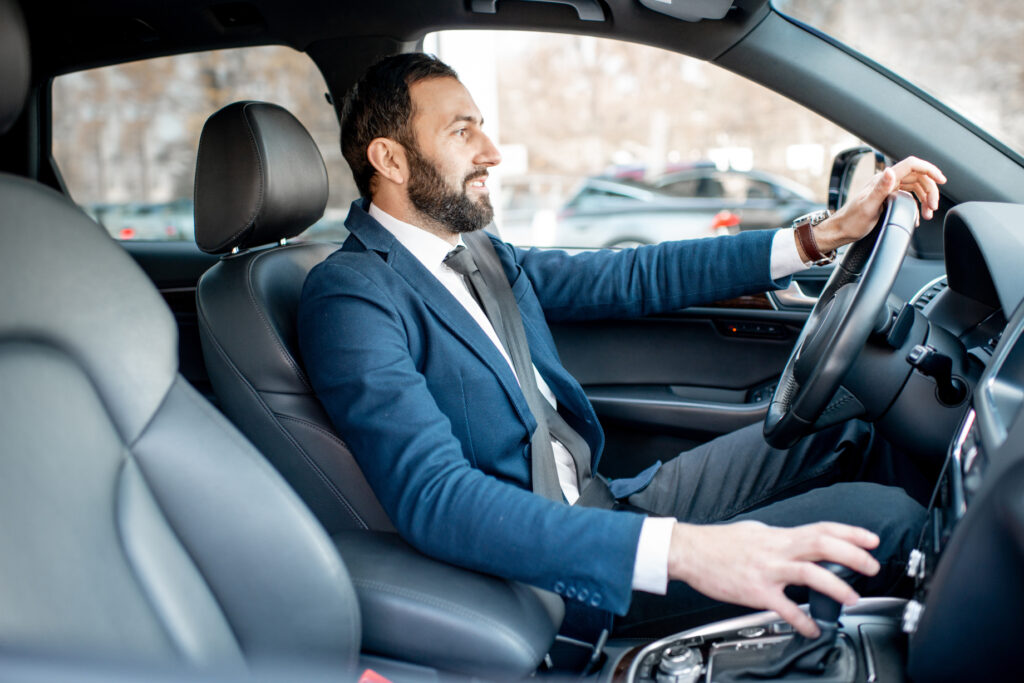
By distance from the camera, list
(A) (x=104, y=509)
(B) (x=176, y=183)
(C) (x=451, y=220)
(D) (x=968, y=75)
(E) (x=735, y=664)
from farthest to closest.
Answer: (D) (x=968, y=75) < (B) (x=176, y=183) < (C) (x=451, y=220) < (E) (x=735, y=664) < (A) (x=104, y=509)

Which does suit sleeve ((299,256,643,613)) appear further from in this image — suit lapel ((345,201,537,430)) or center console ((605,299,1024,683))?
center console ((605,299,1024,683))

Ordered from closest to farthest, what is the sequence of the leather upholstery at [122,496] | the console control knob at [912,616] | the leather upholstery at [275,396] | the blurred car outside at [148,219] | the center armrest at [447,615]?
the leather upholstery at [122,496], the console control knob at [912,616], the center armrest at [447,615], the leather upholstery at [275,396], the blurred car outside at [148,219]

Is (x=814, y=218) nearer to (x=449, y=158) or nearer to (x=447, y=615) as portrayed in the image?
(x=449, y=158)

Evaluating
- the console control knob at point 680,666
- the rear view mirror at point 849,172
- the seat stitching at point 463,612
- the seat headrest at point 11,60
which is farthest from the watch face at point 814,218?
the seat headrest at point 11,60

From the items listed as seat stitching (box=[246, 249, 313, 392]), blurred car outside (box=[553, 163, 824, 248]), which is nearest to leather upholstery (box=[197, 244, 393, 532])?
seat stitching (box=[246, 249, 313, 392])

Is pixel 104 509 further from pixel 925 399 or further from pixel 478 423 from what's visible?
pixel 925 399

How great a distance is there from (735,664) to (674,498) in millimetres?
640

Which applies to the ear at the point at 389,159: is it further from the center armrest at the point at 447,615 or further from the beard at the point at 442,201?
the center armrest at the point at 447,615

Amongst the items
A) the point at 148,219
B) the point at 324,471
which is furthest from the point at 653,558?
the point at 148,219

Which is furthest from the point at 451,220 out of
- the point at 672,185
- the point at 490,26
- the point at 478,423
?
the point at 672,185

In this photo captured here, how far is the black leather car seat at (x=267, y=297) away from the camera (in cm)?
142

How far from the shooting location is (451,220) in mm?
1691

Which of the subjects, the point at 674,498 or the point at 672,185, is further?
the point at 672,185

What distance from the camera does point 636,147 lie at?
1259cm
